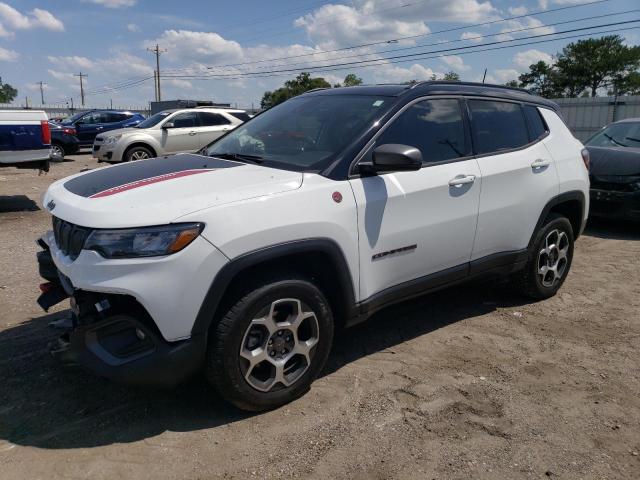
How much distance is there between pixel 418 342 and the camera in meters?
4.16

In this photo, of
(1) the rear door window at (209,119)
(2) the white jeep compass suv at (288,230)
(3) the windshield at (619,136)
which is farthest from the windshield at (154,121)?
(2) the white jeep compass suv at (288,230)

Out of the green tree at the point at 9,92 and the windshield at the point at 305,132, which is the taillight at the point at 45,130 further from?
the green tree at the point at 9,92

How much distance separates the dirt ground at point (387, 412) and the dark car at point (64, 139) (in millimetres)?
16243

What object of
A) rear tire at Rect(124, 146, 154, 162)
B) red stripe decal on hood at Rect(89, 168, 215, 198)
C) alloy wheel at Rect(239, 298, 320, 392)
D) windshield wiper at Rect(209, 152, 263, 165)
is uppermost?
windshield wiper at Rect(209, 152, 263, 165)

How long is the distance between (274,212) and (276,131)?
1.20 metres

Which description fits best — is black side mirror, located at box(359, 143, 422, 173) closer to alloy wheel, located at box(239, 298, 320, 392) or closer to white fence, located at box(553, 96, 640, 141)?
alloy wheel, located at box(239, 298, 320, 392)

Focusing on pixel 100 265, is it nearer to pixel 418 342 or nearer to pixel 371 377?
pixel 371 377

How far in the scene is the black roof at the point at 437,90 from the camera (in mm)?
3828

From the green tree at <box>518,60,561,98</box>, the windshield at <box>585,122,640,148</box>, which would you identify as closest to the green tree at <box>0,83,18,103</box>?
the green tree at <box>518,60,561,98</box>

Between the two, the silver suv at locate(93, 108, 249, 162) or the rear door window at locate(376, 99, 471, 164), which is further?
the silver suv at locate(93, 108, 249, 162)

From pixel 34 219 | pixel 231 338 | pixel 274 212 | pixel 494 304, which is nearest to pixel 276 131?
pixel 274 212

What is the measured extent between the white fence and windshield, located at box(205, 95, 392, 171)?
18211mm

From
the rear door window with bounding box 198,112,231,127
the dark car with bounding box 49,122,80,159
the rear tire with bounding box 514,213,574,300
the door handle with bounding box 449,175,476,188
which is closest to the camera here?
the door handle with bounding box 449,175,476,188

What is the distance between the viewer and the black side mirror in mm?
3209
